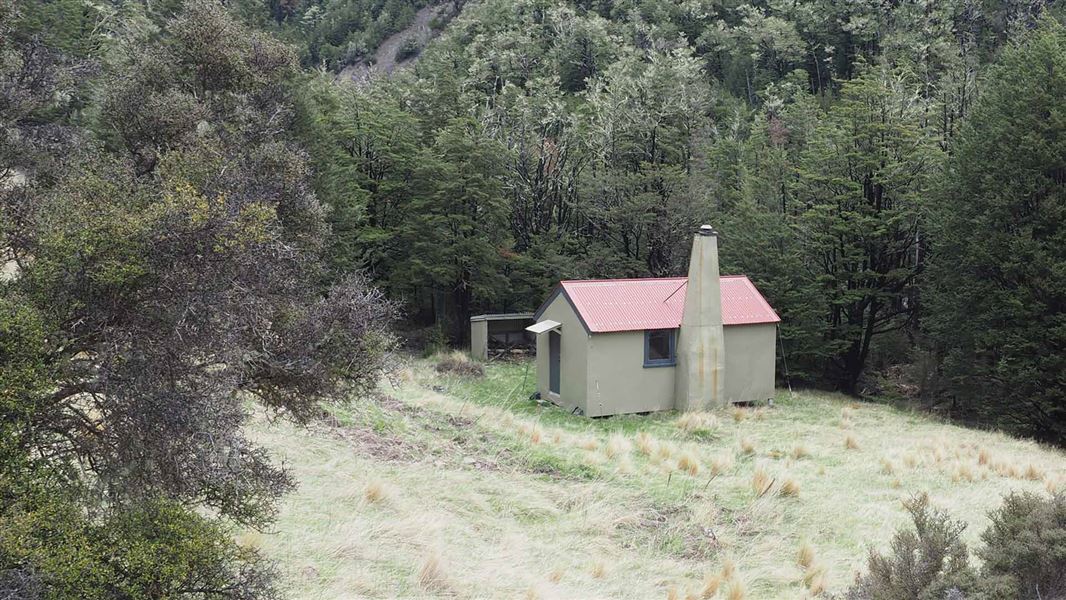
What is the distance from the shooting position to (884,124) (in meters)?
26.5

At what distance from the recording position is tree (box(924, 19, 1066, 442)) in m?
21.4

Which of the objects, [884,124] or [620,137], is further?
[620,137]

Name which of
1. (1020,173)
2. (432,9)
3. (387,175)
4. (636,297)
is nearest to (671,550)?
(636,297)

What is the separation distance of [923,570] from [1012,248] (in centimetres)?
1732

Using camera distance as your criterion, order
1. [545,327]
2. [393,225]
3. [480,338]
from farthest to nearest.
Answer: [393,225] → [480,338] → [545,327]

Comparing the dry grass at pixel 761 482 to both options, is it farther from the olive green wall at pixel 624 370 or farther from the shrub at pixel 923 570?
the olive green wall at pixel 624 370

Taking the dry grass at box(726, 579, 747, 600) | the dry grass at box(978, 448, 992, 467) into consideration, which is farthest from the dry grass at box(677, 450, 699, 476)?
the dry grass at box(978, 448, 992, 467)

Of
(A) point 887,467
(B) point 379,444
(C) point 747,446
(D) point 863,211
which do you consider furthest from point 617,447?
(D) point 863,211

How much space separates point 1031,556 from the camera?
691 cm

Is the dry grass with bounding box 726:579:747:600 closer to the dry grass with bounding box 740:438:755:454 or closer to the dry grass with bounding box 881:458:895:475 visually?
the dry grass with bounding box 881:458:895:475

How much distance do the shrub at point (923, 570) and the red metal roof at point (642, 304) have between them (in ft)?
42.3

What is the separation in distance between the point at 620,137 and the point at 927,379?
14563 millimetres

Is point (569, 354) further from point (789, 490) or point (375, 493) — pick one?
point (375, 493)

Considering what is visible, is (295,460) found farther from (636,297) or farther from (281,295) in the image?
(636,297)
